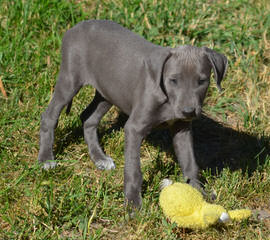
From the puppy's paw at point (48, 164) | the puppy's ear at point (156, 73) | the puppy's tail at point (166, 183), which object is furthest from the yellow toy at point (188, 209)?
the puppy's paw at point (48, 164)

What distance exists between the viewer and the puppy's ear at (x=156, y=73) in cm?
397

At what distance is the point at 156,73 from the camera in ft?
13.1

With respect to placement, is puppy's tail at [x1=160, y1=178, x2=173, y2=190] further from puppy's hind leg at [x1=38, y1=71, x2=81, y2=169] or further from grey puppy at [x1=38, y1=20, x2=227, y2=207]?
puppy's hind leg at [x1=38, y1=71, x2=81, y2=169]

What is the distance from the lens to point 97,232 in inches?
147

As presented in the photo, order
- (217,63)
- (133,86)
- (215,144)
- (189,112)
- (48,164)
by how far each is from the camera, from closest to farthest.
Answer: (189,112) → (217,63) → (133,86) → (48,164) → (215,144)

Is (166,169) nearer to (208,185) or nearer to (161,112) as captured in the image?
(208,185)

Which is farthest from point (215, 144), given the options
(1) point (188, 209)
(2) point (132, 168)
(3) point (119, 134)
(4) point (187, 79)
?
(1) point (188, 209)

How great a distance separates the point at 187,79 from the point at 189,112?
0.89 feet

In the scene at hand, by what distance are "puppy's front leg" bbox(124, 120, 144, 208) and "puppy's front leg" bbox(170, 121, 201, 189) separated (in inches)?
16.1

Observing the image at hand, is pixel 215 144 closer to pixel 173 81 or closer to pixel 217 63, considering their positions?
pixel 217 63

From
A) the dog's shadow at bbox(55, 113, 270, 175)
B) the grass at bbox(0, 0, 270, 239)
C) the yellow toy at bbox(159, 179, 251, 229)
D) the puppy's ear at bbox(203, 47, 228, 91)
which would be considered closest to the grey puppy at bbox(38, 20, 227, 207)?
the puppy's ear at bbox(203, 47, 228, 91)

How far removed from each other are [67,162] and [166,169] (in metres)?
0.91

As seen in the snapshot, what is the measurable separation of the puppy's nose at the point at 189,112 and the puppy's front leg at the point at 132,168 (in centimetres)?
49

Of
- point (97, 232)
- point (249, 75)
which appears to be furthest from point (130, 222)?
point (249, 75)
